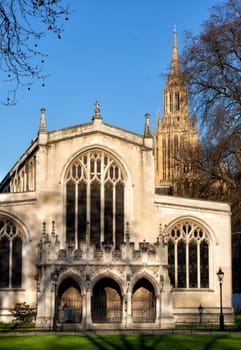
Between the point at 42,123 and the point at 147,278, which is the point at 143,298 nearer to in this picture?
the point at 147,278

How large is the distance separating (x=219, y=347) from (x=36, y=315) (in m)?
13.3

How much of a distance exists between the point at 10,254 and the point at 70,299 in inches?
174

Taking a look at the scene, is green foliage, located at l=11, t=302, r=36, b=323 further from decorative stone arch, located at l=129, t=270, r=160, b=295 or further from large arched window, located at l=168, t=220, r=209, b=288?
large arched window, located at l=168, t=220, r=209, b=288

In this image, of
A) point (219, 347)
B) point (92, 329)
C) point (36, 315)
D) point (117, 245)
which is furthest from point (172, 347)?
point (117, 245)

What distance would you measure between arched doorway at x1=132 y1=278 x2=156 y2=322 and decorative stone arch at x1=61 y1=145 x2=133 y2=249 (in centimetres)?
317

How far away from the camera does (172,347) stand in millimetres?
25984

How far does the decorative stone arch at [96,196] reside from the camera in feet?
136

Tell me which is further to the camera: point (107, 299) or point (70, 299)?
point (107, 299)

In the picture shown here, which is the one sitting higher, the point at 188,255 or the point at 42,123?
the point at 42,123

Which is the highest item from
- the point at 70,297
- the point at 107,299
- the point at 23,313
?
the point at 70,297

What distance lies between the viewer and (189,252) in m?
42.4

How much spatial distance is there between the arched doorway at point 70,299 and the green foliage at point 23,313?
171 centimetres

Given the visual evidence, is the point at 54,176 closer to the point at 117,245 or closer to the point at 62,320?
the point at 117,245

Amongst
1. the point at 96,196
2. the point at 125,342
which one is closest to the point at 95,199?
the point at 96,196
